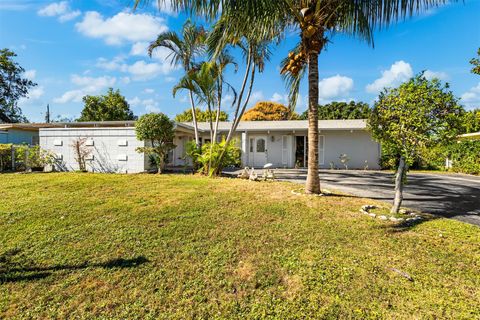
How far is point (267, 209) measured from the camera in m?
6.04

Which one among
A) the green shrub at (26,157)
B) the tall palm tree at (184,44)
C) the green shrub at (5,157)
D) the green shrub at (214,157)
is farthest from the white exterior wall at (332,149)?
the green shrub at (5,157)

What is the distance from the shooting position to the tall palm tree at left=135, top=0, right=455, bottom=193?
207 inches

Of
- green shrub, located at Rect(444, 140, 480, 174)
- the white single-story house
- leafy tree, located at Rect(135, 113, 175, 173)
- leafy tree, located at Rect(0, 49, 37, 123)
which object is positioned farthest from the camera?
leafy tree, located at Rect(0, 49, 37, 123)

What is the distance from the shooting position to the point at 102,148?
41.8 ft

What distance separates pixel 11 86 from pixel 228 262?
36915 millimetres

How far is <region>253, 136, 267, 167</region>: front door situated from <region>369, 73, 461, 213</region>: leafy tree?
1287 cm

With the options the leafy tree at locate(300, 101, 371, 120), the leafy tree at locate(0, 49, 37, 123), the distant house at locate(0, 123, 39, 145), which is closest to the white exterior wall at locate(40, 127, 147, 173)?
the distant house at locate(0, 123, 39, 145)

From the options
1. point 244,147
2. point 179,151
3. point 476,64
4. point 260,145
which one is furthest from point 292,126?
point 476,64

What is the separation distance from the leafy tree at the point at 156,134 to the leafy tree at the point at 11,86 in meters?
26.5

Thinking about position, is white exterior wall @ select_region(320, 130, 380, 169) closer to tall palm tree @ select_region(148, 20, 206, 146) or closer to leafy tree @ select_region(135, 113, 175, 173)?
tall palm tree @ select_region(148, 20, 206, 146)

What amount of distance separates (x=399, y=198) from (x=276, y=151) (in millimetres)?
12905

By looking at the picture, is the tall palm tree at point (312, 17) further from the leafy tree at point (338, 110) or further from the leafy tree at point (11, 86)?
the leafy tree at point (11, 86)

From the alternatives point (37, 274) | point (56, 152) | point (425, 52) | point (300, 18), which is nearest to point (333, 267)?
point (37, 274)

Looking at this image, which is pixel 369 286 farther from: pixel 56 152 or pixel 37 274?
pixel 56 152
